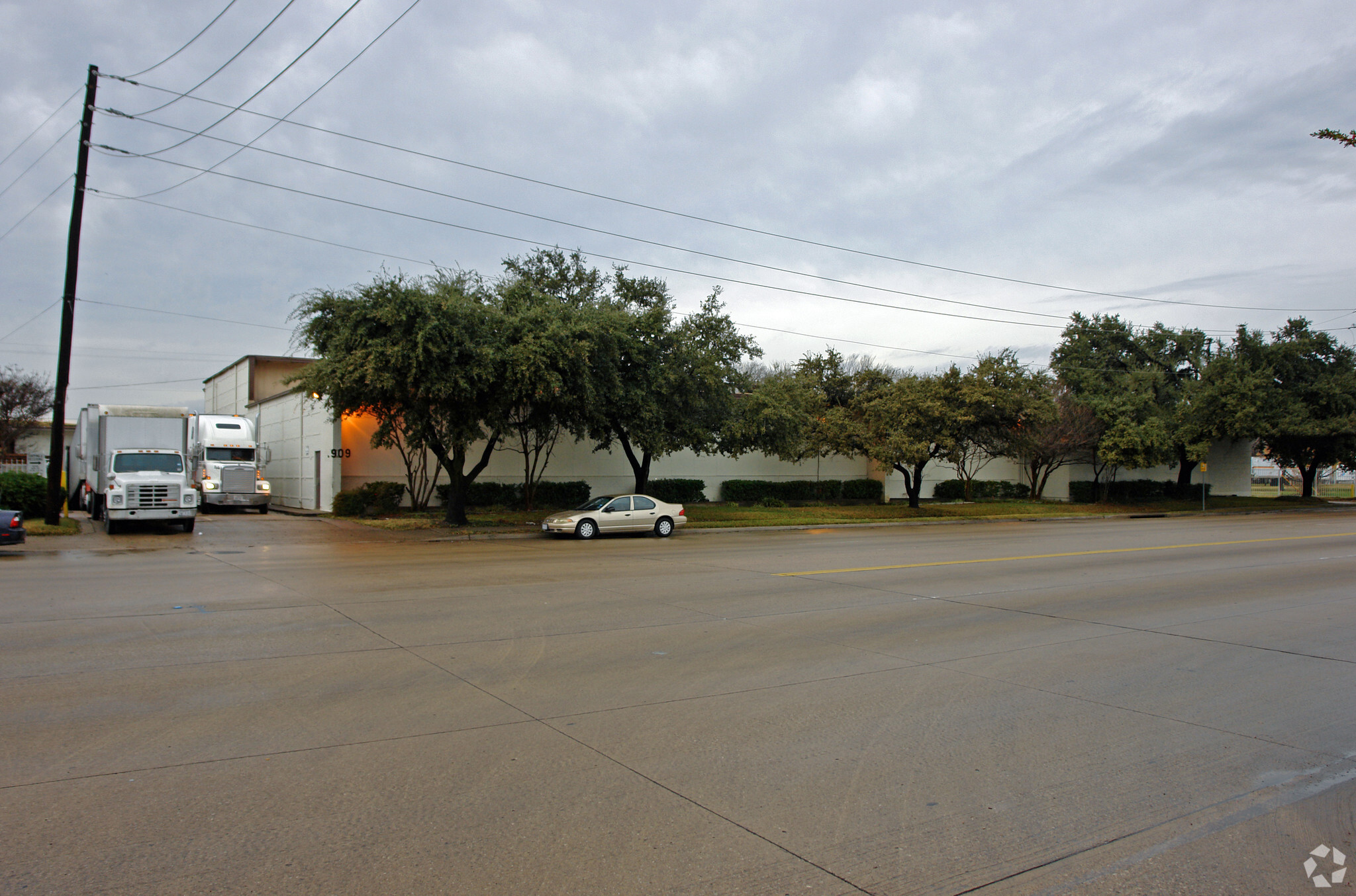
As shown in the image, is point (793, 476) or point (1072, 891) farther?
point (793, 476)

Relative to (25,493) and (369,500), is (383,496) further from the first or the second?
(25,493)

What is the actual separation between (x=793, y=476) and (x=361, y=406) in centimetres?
2379

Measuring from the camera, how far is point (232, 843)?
4070 millimetres

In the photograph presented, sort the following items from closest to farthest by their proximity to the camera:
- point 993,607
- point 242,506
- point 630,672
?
point 630,672, point 993,607, point 242,506

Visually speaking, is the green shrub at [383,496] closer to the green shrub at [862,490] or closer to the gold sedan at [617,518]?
the gold sedan at [617,518]

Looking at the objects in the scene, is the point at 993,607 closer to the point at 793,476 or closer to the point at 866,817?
the point at 866,817

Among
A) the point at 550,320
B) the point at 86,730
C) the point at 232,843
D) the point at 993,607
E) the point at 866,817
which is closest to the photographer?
the point at 232,843

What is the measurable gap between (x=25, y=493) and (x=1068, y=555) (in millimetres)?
29075

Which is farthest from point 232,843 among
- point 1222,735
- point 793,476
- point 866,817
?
point 793,476

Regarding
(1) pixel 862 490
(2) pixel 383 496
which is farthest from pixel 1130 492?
(2) pixel 383 496

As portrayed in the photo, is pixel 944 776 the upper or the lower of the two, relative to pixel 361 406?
lower

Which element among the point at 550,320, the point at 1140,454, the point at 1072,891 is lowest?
the point at 1072,891

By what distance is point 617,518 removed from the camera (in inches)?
958

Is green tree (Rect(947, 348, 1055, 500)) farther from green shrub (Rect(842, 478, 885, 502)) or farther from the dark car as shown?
the dark car
